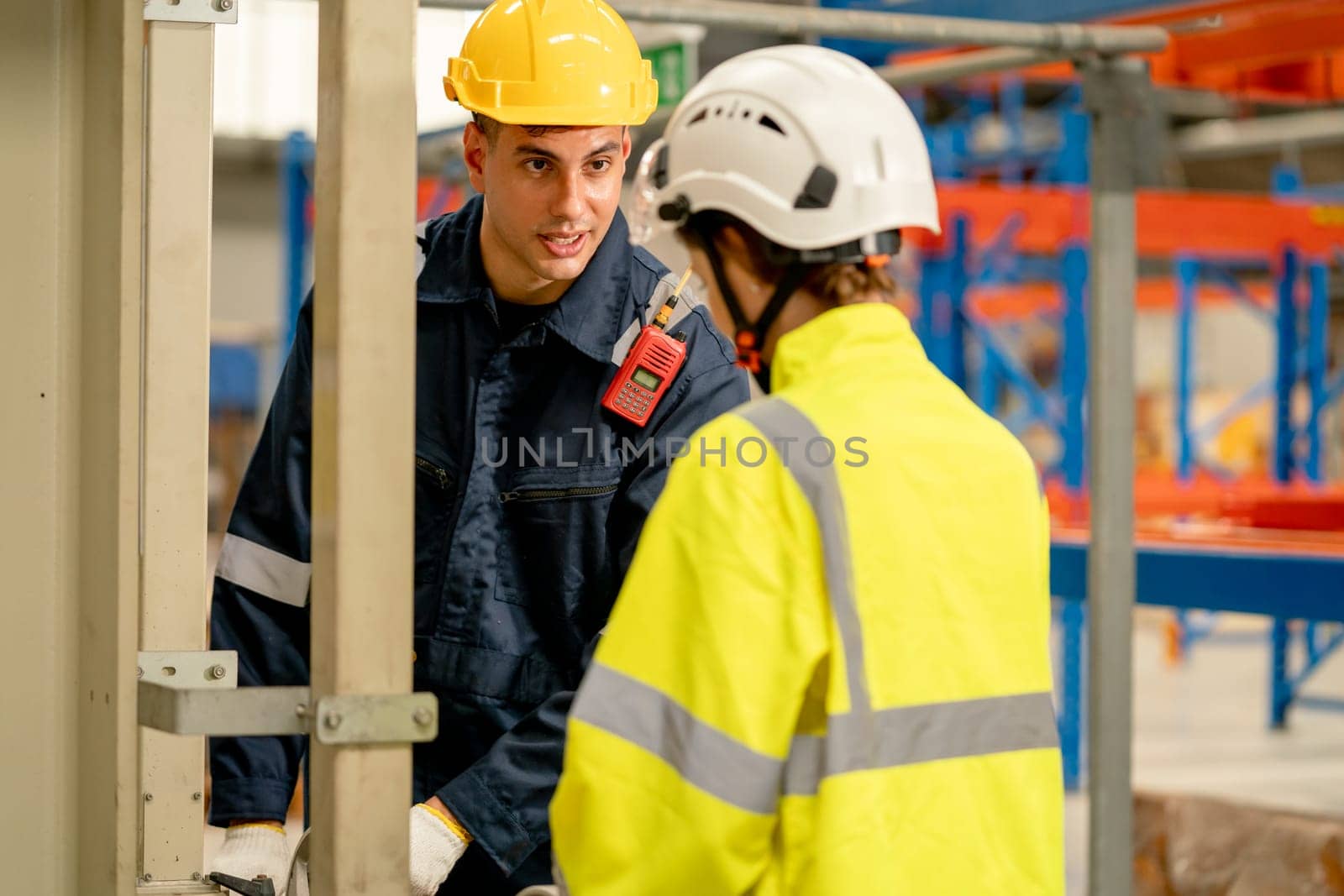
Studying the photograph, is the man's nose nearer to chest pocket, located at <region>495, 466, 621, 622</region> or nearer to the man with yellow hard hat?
the man with yellow hard hat

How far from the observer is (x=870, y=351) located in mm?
1760

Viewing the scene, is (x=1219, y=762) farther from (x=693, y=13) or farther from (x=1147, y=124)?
(x=693, y=13)

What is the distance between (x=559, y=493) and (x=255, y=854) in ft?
2.36

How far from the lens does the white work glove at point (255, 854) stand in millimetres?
2328

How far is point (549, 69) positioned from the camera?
93.4 inches

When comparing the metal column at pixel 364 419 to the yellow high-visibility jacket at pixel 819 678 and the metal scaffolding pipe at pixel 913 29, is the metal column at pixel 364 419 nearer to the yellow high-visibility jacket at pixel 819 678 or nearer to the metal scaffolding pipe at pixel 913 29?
the yellow high-visibility jacket at pixel 819 678

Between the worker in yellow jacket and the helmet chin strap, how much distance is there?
5 centimetres

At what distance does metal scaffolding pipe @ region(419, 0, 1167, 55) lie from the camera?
11.5 ft

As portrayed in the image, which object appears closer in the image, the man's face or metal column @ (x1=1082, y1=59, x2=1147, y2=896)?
the man's face

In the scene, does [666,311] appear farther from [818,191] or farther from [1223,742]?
[1223,742]

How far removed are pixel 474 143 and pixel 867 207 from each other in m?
0.94

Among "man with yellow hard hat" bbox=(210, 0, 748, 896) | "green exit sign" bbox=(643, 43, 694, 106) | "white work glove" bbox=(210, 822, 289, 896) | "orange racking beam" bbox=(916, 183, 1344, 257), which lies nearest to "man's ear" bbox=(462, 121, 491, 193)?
"man with yellow hard hat" bbox=(210, 0, 748, 896)

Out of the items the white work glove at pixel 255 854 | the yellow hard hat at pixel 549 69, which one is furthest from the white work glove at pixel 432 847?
the yellow hard hat at pixel 549 69

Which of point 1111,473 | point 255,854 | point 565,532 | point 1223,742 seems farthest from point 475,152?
point 1223,742
